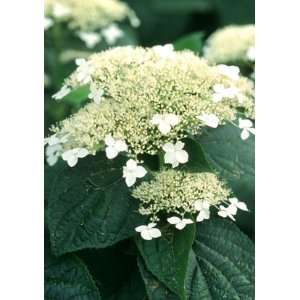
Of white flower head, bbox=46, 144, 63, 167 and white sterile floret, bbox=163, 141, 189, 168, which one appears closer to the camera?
white sterile floret, bbox=163, 141, 189, 168

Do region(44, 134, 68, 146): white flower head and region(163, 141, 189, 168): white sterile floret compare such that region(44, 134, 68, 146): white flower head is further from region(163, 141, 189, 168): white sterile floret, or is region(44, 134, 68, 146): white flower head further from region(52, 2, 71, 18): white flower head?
region(52, 2, 71, 18): white flower head

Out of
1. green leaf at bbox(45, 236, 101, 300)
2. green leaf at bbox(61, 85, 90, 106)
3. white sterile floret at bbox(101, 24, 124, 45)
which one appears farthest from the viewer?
white sterile floret at bbox(101, 24, 124, 45)

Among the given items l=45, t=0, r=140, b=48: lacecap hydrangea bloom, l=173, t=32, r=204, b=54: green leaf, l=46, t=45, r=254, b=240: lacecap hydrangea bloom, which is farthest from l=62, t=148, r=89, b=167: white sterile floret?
l=45, t=0, r=140, b=48: lacecap hydrangea bloom

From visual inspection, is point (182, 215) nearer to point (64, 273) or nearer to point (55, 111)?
point (64, 273)

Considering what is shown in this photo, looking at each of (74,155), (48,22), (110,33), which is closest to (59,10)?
(48,22)

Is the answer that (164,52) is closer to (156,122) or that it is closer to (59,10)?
(156,122)
